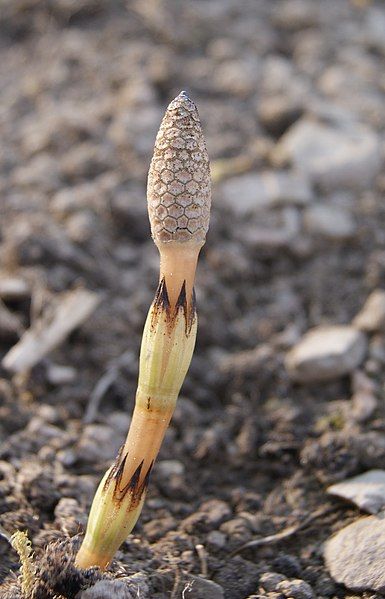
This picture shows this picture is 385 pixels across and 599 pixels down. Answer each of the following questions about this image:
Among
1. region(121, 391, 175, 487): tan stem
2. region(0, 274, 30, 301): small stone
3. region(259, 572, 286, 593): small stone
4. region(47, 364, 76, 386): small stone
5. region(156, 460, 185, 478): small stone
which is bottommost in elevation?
region(156, 460, 185, 478): small stone

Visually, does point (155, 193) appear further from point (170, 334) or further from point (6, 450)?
point (6, 450)

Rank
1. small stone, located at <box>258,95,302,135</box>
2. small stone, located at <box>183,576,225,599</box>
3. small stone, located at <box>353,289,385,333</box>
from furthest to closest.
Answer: small stone, located at <box>258,95,302,135</box>, small stone, located at <box>353,289,385,333</box>, small stone, located at <box>183,576,225,599</box>

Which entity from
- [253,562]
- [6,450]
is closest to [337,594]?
[253,562]

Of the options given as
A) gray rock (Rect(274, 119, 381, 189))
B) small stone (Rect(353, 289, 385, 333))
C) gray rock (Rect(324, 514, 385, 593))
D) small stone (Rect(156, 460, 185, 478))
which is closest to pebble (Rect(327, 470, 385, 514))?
gray rock (Rect(324, 514, 385, 593))

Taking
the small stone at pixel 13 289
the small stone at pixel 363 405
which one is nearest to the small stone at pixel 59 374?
the small stone at pixel 13 289

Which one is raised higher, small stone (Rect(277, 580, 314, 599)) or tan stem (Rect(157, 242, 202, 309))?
tan stem (Rect(157, 242, 202, 309))

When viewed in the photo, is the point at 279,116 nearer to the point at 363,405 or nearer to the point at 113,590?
the point at 363,405

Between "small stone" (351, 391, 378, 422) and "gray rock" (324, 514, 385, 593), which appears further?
"small stone" (351, 391, 378, 422)

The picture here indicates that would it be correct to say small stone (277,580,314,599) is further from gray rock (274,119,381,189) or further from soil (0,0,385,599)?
gray rock (274,119,381,189)

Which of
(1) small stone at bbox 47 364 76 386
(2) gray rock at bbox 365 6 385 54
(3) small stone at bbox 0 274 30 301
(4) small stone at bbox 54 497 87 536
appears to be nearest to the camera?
(4) small stone at bbox 54 497 87 536
